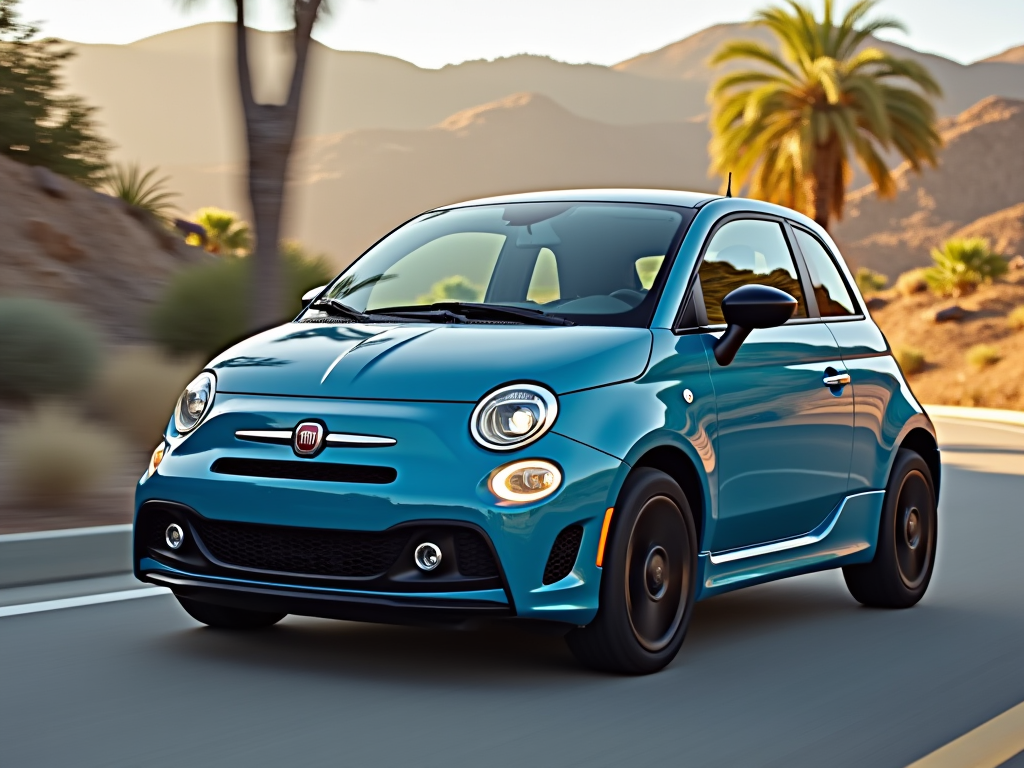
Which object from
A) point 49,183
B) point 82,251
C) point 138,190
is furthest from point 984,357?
point 82,251

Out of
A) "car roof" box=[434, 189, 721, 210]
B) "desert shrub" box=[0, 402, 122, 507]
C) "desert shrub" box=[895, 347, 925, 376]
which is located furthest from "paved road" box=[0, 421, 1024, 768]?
"desert shrub" box=[895, 347, 925, 376]

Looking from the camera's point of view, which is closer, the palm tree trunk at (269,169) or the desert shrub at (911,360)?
the palm tree trunk at (269,169)

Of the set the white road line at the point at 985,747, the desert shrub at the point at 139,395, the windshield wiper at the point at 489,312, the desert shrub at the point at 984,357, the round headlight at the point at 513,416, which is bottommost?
the desert shrub at the point at 984,357

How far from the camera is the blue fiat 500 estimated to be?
5.71 meters

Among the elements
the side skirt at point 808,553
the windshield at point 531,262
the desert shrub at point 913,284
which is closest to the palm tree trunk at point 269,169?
the windshield at point 531,262

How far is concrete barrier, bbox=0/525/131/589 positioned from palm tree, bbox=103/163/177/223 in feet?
55.4

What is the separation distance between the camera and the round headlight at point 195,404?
623 centimetres

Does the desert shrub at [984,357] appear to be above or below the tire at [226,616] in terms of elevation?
below

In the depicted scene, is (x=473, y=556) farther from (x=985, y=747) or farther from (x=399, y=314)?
(x=985, y=747)

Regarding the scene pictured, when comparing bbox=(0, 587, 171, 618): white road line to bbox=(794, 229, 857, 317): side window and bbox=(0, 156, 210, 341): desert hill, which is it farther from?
bbox=(0, 156, 210, 341): desert hill

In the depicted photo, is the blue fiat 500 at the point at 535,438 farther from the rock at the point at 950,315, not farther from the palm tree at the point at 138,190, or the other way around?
the rock at the point at 950,315

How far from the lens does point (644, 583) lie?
20.1 ft

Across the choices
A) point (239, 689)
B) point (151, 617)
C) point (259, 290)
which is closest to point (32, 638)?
point (151, 617)

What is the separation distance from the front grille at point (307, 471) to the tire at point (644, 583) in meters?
0.81
